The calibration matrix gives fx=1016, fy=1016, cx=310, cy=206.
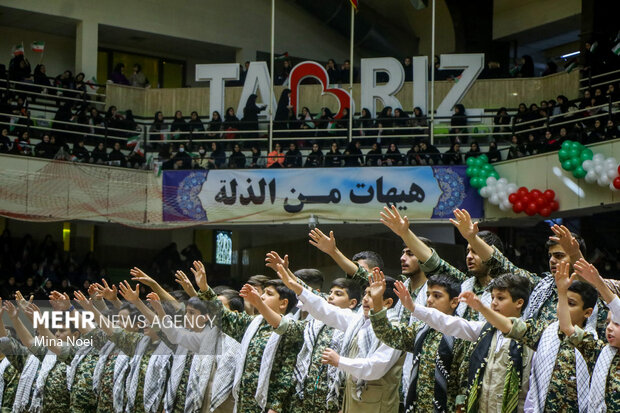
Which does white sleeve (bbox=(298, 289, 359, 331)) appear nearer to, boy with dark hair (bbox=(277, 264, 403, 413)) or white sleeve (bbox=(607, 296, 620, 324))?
boy with dark hair (bbox=(277, 264, 403, 413))

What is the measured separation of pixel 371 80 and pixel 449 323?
12.5 metres

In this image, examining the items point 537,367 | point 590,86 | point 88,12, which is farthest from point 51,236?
point 537,367

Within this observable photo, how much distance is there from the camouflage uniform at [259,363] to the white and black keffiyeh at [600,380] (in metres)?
2.29

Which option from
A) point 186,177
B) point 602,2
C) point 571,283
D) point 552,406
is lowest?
point 552,406

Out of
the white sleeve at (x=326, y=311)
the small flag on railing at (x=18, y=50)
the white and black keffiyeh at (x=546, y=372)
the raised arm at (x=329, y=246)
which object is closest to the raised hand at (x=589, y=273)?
the white and black keffiyeh at (x=546, y=372)

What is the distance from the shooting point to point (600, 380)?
15.4ft

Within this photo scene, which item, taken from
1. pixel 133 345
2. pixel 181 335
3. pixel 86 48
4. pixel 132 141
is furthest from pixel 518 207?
pixel 86 48

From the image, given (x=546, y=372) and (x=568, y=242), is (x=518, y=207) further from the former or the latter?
(x=546, y=372)

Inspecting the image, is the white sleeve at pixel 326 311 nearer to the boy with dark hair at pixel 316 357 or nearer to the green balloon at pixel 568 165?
the boy with dark hair at pixel 316 357

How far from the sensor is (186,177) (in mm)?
15766

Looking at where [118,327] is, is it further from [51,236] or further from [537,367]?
[51,236]

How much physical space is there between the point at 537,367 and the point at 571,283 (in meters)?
0.45

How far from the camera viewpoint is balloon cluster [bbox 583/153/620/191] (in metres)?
12.6

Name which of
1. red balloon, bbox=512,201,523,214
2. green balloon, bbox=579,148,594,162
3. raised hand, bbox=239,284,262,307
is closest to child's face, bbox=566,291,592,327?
raised hand, bbox=239,284,262,307
